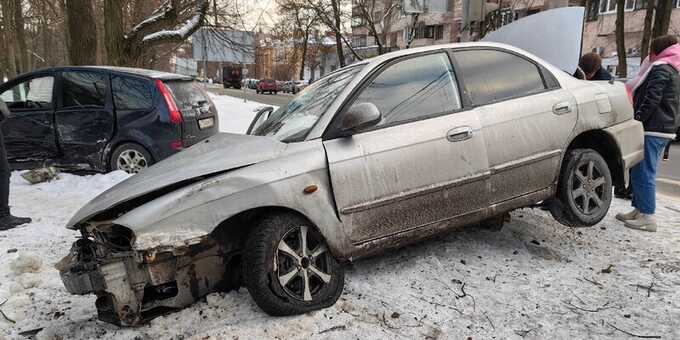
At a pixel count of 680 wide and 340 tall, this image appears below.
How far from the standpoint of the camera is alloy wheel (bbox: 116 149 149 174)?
659 centimetres

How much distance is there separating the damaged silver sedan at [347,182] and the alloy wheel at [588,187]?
0.04 feet

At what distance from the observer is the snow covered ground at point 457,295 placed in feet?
9.15

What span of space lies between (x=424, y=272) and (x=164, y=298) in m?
1.85

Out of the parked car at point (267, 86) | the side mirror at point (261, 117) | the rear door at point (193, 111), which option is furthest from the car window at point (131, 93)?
the parked car at point (267, 86)

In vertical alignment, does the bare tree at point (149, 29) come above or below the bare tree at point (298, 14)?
below

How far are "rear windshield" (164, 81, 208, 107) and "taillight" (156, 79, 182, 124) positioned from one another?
0.31ft

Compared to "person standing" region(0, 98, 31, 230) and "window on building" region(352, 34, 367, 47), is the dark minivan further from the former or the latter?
"window on building" region(352, 34, 367, 47)

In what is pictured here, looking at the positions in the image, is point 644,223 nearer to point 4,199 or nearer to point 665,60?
point 665,60

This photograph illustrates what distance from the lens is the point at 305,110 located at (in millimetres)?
3543

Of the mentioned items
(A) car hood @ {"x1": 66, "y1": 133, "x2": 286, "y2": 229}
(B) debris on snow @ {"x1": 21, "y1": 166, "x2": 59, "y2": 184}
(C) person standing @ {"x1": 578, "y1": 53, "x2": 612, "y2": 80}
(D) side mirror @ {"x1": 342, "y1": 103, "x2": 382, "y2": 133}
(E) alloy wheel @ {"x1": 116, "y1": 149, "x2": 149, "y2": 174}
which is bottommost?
(B) debris on snow @ {"x1": 21, "y1": 166, "x2": 59, "y2": 184}

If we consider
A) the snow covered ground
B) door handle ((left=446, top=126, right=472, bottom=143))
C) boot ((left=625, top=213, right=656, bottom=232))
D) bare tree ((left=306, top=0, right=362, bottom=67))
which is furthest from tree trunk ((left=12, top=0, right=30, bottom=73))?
boot ((left=625, top=213, right=656, bottom=232))

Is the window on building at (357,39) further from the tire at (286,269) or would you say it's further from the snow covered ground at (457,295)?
the tire at (286,269)

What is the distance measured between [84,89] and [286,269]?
18.2 feet

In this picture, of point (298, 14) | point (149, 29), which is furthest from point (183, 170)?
point (298, 14)
